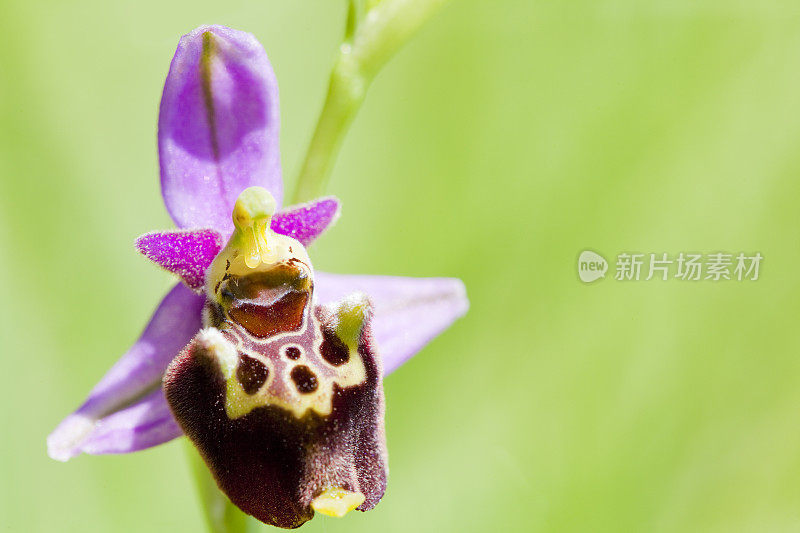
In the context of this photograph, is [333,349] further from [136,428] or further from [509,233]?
[509,233]

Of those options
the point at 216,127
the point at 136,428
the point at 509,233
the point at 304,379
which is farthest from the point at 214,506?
the point at 509,233

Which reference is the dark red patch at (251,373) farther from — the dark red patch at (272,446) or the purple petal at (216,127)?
the purple petal at (216,127)

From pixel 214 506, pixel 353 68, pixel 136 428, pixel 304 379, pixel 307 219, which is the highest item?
pixel 353 68

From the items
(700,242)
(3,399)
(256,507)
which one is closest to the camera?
(256,507)

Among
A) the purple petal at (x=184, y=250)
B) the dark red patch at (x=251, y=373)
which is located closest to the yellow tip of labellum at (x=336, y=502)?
the dark red patch at (x=251, y=373)

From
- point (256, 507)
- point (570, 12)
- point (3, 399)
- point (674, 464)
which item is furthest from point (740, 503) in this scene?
point (3, 399)

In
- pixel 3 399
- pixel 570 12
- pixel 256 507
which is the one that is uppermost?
pixel 570 12

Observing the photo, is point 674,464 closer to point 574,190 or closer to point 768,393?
point 768,393
